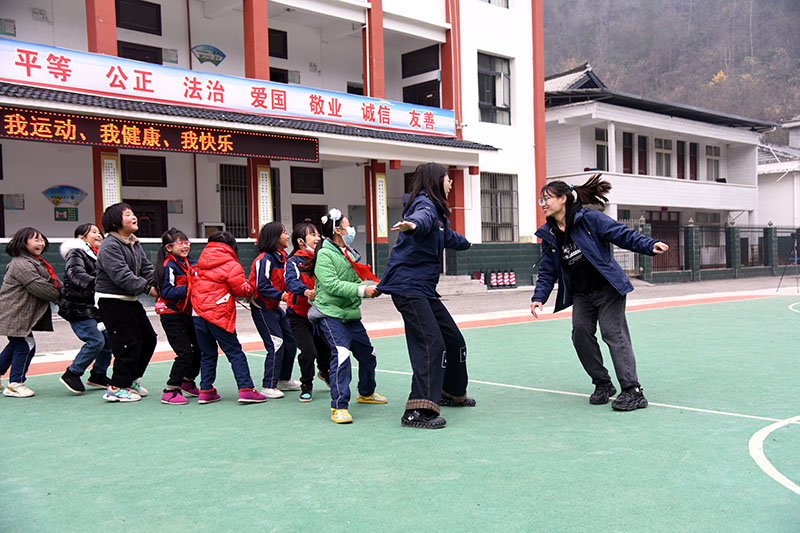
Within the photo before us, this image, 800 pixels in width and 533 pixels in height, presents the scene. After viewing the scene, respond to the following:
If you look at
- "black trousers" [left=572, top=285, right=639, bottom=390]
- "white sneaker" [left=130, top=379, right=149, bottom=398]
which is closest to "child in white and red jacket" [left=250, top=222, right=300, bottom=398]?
"white sneaker" [left=130, top=379, right=149, bottom=398]

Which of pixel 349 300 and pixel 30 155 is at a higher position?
pixel 30 155

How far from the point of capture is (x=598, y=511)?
11.9ft

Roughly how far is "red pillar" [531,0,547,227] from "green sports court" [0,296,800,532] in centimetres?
1925

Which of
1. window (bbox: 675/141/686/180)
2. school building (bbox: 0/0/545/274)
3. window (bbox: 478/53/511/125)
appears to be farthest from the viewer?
window (bbox: 675/141/686/180)

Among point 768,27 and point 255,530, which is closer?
point 255,530

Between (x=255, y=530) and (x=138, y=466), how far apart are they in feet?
5.00

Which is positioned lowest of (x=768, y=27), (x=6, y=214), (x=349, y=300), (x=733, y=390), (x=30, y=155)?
(x=733, y=390)

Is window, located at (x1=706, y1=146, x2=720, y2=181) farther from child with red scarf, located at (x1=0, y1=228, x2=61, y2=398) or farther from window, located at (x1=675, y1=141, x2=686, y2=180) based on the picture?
child with red scarf, located at (x1=0, y1=228, x2=61, y2=398)

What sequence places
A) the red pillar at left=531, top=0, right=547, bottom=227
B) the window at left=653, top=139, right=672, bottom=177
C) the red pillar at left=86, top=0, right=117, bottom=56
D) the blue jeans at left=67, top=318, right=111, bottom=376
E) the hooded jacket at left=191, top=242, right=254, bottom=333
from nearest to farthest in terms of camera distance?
the hooded jacket at left=191, top=242, right=254, bottom=333, the blue jeans at left=67, top=318, right=111, bottom=376, the red pillar at left=86, top=0, right=117, bottom=56, the red pillar at left=531, top=0, right=547, bottom=227, the window at left=653, top=139, right=672, bottom=177

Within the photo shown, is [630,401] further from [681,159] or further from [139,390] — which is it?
[681,159]

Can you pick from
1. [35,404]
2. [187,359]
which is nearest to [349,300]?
[187,359]

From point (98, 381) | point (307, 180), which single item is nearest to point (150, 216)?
point (307, 180)

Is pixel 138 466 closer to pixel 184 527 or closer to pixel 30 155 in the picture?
pixel 184 527

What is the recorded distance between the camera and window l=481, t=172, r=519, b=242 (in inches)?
993
